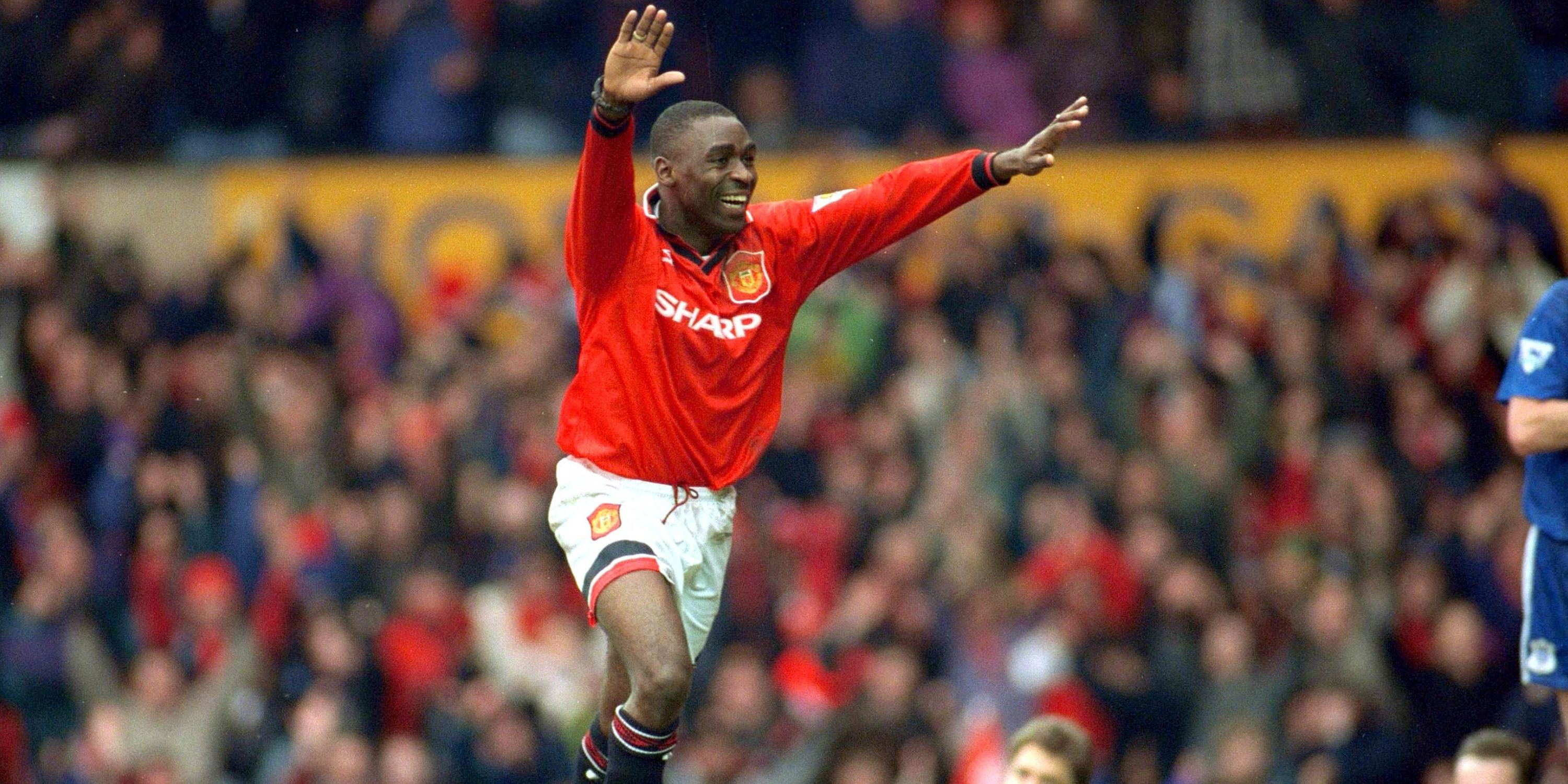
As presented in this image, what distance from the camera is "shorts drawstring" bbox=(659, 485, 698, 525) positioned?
279 inches

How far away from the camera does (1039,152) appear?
712 cm

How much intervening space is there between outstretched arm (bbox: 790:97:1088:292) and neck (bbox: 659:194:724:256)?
348mm

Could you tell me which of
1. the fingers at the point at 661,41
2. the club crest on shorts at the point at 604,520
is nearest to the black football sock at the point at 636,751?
the club crest on shorts at the point at 604,520

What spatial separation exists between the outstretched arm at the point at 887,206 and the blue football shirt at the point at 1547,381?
61.4 inches

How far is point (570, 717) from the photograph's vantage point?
1226cm

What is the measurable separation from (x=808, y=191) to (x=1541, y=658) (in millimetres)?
8641

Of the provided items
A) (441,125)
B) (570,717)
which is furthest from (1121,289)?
(441,125)

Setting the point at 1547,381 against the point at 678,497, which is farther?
the point at 678,497

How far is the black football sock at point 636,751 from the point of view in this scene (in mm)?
6797

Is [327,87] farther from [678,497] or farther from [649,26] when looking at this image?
[649,26]

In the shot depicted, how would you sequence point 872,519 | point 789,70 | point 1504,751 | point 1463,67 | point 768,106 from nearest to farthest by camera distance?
1. point 1504,751
2. point 872,519
3. point 1463,67
4. point 768,106
5. point 789,70

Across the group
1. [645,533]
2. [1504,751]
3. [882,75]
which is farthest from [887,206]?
[882,75]

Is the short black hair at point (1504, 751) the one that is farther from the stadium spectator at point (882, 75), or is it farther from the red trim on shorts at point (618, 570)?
the stadium spectator at point (882, 75)

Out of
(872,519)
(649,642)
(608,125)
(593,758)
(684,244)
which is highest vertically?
(608,125)
